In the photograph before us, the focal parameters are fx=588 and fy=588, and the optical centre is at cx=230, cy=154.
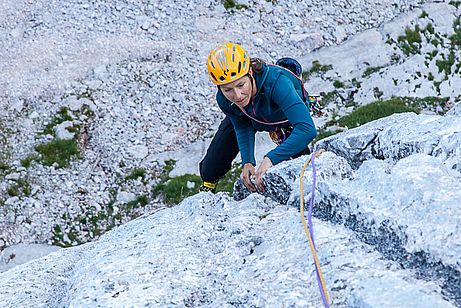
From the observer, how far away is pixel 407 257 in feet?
21.5

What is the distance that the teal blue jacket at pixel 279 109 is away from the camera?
8.55 m

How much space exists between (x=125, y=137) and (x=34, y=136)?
3.17m

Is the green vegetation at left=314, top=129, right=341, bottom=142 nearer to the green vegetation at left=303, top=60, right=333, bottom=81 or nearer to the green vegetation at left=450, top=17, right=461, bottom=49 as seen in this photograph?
the green vegetation at left=303, top=60, right=333, bottom=81

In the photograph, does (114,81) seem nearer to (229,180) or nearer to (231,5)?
(231,5)

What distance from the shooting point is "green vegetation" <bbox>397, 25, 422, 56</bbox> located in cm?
2428

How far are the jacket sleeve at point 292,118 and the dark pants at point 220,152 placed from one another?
2.08 metres

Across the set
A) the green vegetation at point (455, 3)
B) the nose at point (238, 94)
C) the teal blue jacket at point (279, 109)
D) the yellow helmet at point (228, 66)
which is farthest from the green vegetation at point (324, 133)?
the nose at point (238, 94)

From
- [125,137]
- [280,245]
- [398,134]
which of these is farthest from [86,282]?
[125,137]

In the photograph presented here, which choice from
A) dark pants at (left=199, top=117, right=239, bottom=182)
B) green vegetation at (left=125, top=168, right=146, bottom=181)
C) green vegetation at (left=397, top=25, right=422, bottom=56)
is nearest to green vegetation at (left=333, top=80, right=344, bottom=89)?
green vegetation at (left=397, top=25, right=422, bottom=56)

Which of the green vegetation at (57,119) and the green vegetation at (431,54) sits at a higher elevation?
the green vegetation at (431,54)

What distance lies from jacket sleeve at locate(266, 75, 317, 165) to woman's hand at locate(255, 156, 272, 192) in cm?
7

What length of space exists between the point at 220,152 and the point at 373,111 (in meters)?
10.6

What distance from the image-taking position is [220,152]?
432 inches

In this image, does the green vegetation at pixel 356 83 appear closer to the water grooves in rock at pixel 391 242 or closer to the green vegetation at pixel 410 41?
the green vegetation at pixel 410 41
